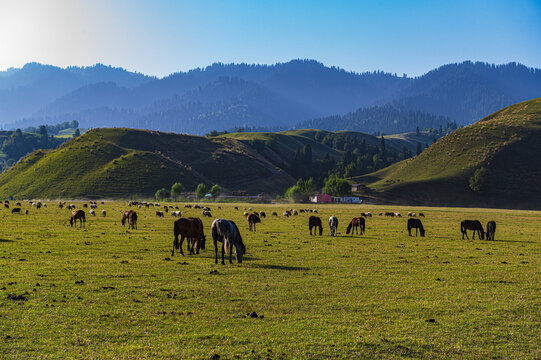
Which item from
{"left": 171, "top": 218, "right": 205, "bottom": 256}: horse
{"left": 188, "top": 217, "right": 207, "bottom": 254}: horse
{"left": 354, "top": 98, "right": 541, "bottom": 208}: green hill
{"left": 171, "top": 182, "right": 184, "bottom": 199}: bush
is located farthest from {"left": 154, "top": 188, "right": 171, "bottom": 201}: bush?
{"left": 171, "top": 218, "right": 205, "bottom": 256}: horse

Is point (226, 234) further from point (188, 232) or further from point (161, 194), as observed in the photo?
point (161, 194)

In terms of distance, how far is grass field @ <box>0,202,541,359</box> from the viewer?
12.1 m

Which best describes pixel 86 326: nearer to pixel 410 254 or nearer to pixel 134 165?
pixel 410 254

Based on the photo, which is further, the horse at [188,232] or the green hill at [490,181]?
the green hill at [490,181]

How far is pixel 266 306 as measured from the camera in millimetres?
16141

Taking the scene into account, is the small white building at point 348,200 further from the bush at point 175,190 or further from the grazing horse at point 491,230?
the grazing horse at point 491,230

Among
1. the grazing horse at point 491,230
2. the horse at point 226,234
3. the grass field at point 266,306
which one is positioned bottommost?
the grass field at point 266,306

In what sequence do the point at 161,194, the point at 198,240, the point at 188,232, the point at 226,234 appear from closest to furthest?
1. the point at 226,234
2. the point at 188,232
3. the point at 198,240
4. the point at 161,194

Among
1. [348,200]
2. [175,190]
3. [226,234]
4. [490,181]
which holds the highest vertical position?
[490,181]

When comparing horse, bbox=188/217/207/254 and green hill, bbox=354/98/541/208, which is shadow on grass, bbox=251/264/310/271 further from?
green hill, bbox=354/98/541/208

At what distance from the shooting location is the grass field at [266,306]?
39.6ft

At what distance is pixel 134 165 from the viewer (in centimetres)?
19775

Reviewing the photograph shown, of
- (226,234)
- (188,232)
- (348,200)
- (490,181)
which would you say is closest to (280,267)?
(226,234)

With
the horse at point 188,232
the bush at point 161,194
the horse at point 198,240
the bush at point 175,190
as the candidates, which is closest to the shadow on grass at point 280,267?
the horse at point 198,240
